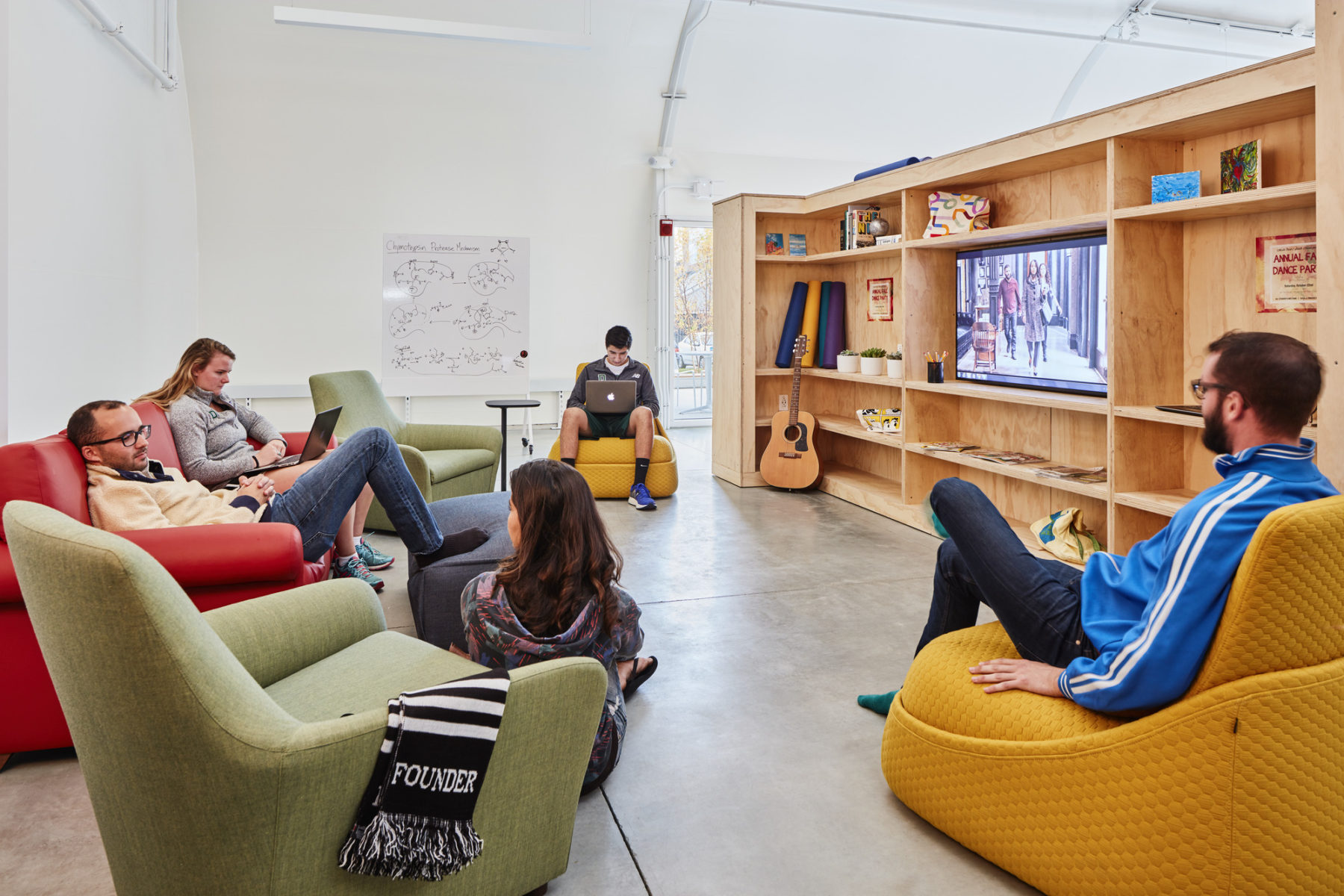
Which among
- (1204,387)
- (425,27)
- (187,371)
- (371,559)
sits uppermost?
(425,27)

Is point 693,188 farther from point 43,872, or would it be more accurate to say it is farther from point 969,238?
point 43,872

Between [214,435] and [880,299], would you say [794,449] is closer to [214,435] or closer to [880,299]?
[880,299]

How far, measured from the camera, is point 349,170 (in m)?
7.73

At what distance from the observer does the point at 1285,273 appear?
337cm

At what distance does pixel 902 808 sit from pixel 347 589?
56.9 inches

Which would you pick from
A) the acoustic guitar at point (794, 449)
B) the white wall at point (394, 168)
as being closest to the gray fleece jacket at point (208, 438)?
the acoustic guitar at point (794, 449)

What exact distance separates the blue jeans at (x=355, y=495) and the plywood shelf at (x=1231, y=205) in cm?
297

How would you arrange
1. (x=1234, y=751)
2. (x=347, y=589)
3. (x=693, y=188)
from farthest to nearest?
(x=693, y=188) < (x=347, y=589) < (x=1234, y=751)

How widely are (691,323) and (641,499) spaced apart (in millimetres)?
4573

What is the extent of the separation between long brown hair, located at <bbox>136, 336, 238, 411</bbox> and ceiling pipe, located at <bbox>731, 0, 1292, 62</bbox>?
5.03 m

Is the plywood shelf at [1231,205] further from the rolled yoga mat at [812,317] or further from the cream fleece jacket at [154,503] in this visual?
the cream fleece jacket at [154,503]

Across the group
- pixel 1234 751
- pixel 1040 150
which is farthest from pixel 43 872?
pixel 1040 150

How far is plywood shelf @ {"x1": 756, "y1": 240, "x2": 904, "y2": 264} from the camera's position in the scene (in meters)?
5.40

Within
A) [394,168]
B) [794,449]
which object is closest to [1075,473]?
[794,449]
